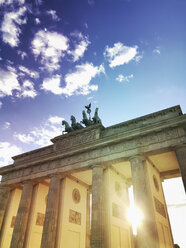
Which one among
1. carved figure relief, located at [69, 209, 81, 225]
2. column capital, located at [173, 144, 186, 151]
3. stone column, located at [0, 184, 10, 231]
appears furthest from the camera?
stone column, located at [0, 184, 10, 231]

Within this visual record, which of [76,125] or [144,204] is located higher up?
[76,125]

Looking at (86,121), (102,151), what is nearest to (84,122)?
(86,121)

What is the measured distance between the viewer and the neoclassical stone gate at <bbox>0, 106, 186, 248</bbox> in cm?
1285

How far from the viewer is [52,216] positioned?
50.7 feet

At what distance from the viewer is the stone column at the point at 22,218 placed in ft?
53.3

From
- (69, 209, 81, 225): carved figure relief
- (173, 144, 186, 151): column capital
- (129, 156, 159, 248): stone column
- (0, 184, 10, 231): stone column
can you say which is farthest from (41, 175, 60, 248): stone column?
(173, 144, 186, 151): column capital

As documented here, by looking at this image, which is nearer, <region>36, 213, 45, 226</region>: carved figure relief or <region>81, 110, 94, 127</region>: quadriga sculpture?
<region>36, 213, 45, 226</region>: carved figure relief

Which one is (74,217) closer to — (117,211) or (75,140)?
(117,211)

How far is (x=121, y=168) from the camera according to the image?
1748cm

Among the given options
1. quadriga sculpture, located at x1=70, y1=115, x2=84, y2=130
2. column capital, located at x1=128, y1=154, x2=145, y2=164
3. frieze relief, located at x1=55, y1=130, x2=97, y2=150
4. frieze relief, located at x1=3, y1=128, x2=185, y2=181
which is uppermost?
quadriga sculpture, located at x1=70, y1=115, x2=84, y2=130

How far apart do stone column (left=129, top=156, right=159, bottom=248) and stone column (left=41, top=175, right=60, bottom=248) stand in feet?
22.5

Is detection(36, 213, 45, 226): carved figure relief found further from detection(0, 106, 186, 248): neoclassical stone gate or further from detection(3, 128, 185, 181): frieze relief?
detection(3, 128, 185, 181): frieze relief

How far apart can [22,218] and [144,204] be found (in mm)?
11422

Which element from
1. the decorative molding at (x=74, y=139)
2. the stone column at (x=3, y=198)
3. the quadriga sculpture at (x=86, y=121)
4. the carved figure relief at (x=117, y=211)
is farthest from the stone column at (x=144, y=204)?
the stone column at (x=3, y=198)
